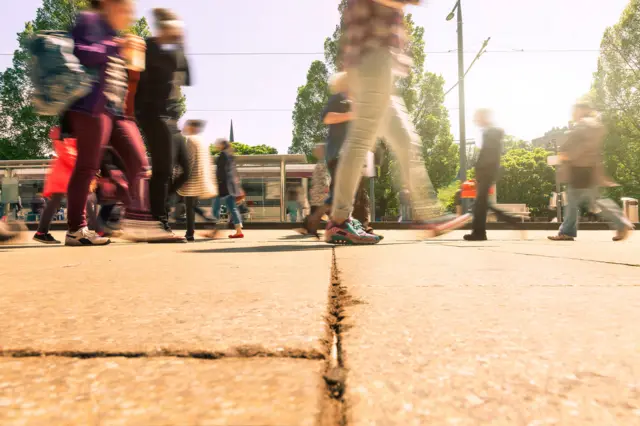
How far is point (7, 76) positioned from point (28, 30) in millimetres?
3116

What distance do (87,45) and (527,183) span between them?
44.8 m

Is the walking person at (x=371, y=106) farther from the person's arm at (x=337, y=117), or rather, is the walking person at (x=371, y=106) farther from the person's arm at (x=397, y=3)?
the person's arm at (x=337, y=117)

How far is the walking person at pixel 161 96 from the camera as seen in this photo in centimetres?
430

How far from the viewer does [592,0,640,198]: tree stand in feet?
85.4

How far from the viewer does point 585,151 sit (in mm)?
5887

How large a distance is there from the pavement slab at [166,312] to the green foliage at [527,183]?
4435cm

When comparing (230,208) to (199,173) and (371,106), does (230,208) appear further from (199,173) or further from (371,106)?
(371,106)

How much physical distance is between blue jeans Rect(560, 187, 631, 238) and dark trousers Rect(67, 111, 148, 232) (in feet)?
14.2

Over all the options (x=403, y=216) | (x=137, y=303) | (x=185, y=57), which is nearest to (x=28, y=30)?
(x=403, y=216)

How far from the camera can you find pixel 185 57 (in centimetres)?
446

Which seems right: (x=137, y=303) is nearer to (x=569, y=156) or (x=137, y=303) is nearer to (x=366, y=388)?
(x=366, y=388)

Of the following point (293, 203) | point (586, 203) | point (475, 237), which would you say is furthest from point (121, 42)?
point (293, 203)

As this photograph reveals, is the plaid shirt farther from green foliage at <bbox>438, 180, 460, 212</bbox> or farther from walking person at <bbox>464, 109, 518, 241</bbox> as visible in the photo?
green foliage at <bbox>438, 180, 460, 212</bbox>

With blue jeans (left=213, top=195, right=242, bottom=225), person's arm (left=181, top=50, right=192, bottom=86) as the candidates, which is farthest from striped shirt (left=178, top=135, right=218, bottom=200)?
blue jeans (left=213, top=195, right=242, bottom=225)
